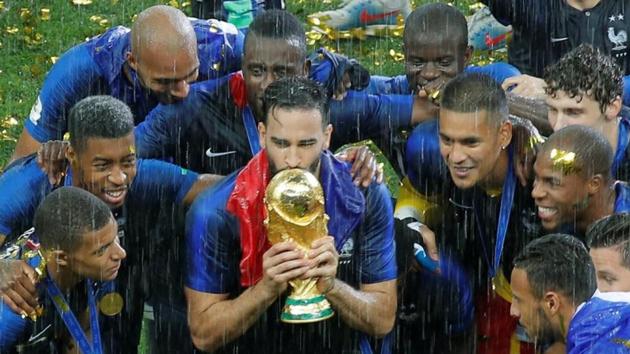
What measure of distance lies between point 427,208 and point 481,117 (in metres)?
0.54

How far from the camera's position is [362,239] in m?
5.84

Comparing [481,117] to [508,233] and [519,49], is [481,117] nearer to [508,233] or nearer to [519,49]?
[508,233]

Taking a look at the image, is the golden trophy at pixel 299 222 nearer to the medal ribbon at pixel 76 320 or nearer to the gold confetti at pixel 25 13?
the medal ribbon at pixel 76 320

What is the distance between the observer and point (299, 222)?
543cm

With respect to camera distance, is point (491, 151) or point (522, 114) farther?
point (522, 114)

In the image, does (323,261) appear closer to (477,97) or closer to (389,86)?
(477,97)

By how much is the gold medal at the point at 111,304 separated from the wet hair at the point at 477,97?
1.50 meters

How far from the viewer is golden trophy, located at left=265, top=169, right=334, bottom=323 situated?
17.8 feet

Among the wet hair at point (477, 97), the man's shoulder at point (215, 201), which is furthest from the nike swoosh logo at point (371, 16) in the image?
the man's shoulder at point (215, 201)

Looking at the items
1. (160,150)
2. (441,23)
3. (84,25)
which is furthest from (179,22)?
(84,25)

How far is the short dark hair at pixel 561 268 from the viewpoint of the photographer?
5.45m

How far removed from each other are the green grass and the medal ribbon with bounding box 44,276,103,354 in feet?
12.3

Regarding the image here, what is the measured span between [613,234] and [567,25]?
2211mm

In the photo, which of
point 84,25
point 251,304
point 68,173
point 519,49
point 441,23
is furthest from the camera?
point 84,25
